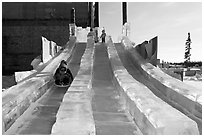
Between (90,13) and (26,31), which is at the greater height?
(90,13)

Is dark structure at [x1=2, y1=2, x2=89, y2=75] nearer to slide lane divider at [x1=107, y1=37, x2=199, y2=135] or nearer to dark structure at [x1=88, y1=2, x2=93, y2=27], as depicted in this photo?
dark structure at [x1=88, y1=2, x2=93, y2=27]

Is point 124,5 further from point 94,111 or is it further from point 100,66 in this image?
point 94,111

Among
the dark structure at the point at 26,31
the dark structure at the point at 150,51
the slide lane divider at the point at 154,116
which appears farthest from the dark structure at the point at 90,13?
the slide lane divider at the point at 154,116

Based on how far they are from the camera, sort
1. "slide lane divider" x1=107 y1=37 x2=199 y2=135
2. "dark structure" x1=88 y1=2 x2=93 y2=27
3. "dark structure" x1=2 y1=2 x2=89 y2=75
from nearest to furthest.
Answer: "slide lane divider" x1=107 y1=37 x2=199 y2=135
"dark structure" x1=2 y1=2 x2=89 y2=75
"dark structure" x1=88 y1=2 x2=93 y2=27

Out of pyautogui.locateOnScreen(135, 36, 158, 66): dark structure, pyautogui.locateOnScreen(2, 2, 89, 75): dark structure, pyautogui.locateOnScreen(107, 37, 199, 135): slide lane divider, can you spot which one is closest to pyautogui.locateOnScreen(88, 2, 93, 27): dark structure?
pyautogui.locateOnScreen(2, 2, 89, 75): dark structure

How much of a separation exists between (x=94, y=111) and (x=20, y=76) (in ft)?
17.1

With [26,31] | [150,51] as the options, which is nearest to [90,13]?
[26,31]

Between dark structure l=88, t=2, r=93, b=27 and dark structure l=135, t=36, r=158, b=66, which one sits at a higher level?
dark structure l=88, t=2, r=93, b=27

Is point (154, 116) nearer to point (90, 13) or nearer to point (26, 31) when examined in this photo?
point (26, 31)

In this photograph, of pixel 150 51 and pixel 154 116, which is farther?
pixel 150 51

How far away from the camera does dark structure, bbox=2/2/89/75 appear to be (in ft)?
65.1

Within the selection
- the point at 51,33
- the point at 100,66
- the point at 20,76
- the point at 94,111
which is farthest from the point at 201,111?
the point at 51,33

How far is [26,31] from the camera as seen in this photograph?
65.8 feet

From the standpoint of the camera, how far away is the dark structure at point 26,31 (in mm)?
19844
